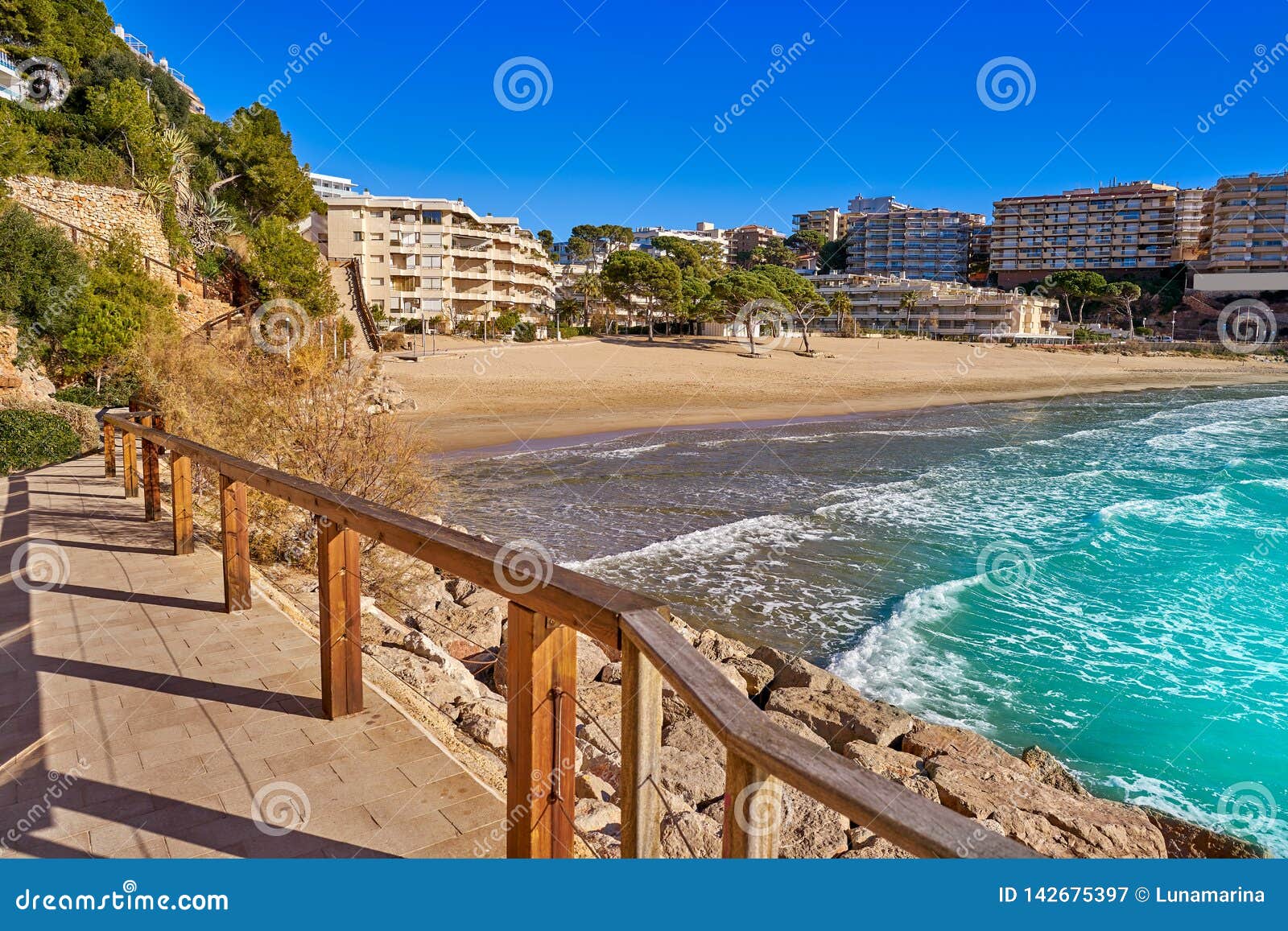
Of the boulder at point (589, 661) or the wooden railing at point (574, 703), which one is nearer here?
the wooden railing at point (574, 703)

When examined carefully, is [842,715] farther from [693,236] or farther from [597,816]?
[693,236]

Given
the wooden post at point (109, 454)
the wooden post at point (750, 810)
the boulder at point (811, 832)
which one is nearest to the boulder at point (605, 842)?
the boulder at point (811, 832)

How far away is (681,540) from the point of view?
1449cm

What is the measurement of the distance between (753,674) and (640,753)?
6.41m

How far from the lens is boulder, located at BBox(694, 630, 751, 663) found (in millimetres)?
8633

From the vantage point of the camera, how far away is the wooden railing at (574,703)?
4.98ft

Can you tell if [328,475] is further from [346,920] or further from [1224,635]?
[1224,635]

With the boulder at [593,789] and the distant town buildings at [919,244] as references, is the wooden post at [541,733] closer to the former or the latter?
the boulder at [593,789]

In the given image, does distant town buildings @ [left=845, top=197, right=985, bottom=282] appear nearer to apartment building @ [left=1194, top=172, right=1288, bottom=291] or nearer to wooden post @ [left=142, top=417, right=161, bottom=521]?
apartment building @ [left=1194, top=172, right=1288, bottom=291]

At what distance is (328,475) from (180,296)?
69.4 feet

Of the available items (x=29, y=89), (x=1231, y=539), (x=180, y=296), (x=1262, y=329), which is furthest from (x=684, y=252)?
(x=1231, y=539)

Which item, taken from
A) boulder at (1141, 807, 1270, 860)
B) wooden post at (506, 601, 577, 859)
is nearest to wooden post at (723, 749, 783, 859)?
wooden post at (506, 601, 577, 859)

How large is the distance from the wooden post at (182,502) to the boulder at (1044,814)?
623 centimetres

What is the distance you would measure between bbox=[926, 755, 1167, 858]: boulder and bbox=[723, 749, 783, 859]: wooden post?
14.6 ft
